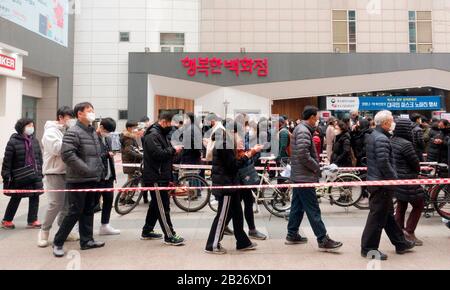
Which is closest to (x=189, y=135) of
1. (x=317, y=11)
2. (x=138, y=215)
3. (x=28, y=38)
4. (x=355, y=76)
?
→ (x=138, y=215)

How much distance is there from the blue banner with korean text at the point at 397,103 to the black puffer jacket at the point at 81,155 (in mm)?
17757

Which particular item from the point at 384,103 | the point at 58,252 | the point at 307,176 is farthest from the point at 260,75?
the point at 58,252

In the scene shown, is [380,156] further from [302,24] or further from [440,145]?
[302,24]

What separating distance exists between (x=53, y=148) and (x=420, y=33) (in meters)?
25.6

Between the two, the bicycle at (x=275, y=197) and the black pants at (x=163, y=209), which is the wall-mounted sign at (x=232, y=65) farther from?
the black pants at (x=163, y=209)

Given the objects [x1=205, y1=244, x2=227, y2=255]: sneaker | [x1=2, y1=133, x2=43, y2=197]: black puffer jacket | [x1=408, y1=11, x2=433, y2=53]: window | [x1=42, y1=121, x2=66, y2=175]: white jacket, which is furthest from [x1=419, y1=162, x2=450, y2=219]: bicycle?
[x1=408, y1=11, x2=433, y2=53]: window

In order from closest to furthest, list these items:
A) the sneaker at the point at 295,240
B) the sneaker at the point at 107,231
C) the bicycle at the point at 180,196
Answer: the sneaker at the point at 295,240 → the sneaker at the point at 107,231 → the bicycle at the point at 180,196

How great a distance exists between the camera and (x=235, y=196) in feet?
16.5

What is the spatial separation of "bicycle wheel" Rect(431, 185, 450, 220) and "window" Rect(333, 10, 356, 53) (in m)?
19.5

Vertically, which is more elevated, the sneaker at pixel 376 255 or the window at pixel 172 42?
the window at pixel 172 42

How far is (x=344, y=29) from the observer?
79.5 feet

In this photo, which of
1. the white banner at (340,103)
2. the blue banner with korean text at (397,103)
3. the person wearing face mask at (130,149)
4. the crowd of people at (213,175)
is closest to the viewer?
the crowd of people at (213,175)

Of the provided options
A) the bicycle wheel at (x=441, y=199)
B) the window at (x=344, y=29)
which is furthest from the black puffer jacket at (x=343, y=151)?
the window at (x=344, y=29)

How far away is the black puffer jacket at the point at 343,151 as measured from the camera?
27.4 ft
